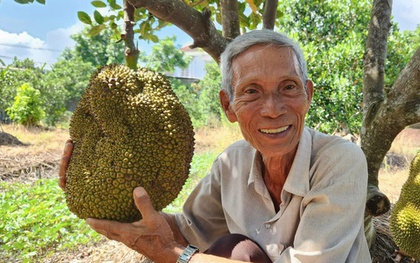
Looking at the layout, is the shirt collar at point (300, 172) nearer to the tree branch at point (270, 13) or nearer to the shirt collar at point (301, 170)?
the shirt collar at point (301, 170)

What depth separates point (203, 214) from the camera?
5.49 ft

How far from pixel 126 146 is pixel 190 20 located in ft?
2.16

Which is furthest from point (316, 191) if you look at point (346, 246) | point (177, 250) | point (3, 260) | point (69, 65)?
point (69, 65)

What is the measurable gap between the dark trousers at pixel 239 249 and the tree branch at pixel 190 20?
812 mm

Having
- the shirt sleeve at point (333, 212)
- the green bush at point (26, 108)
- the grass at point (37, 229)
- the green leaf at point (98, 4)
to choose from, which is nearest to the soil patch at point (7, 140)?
the green bush at point (26, 108)

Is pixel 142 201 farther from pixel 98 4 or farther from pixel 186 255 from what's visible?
pixel 98 4

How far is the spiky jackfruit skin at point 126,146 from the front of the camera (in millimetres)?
1207

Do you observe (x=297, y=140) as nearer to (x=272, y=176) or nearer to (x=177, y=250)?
(x=272, y=176)

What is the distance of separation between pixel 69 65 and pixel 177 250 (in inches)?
728

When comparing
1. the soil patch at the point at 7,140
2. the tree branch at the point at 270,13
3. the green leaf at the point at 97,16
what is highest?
the tree branch at the point at 270,13

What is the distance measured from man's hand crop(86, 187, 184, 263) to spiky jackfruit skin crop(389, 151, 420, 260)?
149 cm

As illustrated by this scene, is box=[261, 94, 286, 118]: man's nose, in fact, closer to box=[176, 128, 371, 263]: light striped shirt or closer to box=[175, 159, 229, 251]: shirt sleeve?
box=[176, 128, 371, 263]: light striped shirt

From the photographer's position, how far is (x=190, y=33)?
1.63 m

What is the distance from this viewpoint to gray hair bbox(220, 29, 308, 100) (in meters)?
1.27
